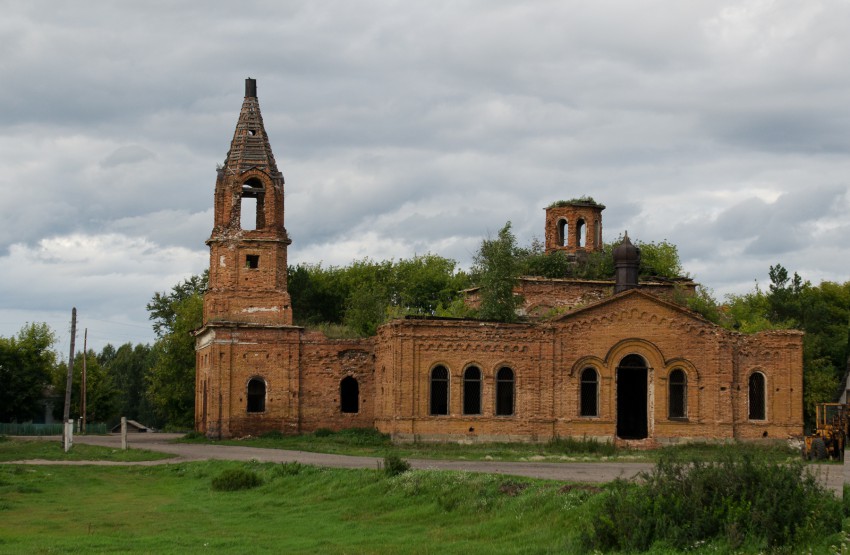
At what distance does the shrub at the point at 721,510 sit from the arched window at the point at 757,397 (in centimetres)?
2874

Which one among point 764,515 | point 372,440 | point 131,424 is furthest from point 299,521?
point 131,424

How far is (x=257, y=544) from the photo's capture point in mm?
18375

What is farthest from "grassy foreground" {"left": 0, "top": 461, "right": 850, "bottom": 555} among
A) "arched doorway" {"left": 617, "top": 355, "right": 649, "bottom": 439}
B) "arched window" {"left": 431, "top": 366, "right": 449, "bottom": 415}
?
"arched doorway" {"left": 617, "top": 355, "right": 649, "bottom": 439}

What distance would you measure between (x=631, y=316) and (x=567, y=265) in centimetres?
1039

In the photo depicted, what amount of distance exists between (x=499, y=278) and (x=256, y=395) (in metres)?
10.7

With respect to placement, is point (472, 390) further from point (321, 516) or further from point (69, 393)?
point (321, 516)

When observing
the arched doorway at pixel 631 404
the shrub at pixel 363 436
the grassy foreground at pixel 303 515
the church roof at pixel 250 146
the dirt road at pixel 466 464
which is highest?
the church roof at pixel 250 146

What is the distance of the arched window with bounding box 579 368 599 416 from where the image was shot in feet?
141

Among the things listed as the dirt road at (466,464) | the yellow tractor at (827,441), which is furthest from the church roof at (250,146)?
the yellow tractor at (827,441)

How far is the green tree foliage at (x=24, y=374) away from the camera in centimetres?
6222

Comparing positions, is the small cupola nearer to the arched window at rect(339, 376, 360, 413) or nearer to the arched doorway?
the arched doorway

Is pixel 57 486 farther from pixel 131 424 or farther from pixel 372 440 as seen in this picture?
pixel 131 424

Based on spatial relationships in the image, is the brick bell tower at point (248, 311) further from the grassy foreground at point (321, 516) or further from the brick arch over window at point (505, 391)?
the grassy foreground at point (321, 516)

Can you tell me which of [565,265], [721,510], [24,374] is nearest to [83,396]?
[24,374]
